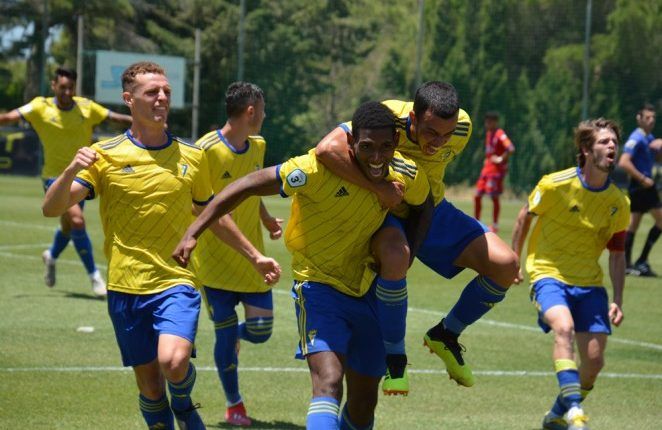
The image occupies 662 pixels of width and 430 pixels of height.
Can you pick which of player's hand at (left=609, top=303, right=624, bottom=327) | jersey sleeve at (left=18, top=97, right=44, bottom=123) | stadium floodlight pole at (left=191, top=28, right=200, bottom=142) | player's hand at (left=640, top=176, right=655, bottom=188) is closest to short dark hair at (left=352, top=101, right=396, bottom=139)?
player's hand at (left=609, top=303, right=624, bottom=327)

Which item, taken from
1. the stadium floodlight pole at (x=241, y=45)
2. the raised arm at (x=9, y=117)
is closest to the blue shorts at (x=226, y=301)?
the raised arm at (x=9, y=117)

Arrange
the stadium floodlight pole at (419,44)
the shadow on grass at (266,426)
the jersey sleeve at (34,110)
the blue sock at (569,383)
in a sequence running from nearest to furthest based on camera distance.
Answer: the blue sock at (569,383)
the shadow on grass at (266,426)
the jersey sleeve at (34,110)
the stadium floodlight pole at (419,44)

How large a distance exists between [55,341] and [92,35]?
93.0 feet

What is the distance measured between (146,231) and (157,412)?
101cm

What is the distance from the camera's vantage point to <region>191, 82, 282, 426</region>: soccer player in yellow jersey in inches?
319

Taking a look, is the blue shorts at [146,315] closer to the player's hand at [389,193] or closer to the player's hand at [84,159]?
the player's hand at [84,159]

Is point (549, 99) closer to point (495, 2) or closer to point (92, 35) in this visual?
point (495, 2)

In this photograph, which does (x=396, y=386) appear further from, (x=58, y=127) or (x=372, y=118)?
(x=58, y=127)

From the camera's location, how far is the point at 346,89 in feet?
121

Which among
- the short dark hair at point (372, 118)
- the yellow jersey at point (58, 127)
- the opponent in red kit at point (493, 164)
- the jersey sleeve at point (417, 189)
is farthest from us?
the opponent in red kit at point (493, 164)

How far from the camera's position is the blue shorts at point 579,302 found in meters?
7.82

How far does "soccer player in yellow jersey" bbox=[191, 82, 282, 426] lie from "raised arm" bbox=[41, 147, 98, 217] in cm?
→ 189

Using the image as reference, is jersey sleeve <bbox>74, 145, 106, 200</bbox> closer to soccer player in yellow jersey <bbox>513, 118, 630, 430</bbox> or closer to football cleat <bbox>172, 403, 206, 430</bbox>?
football cleat <bbox>172, 403, 206, 430</bbox>

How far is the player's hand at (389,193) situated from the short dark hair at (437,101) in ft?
1.75
